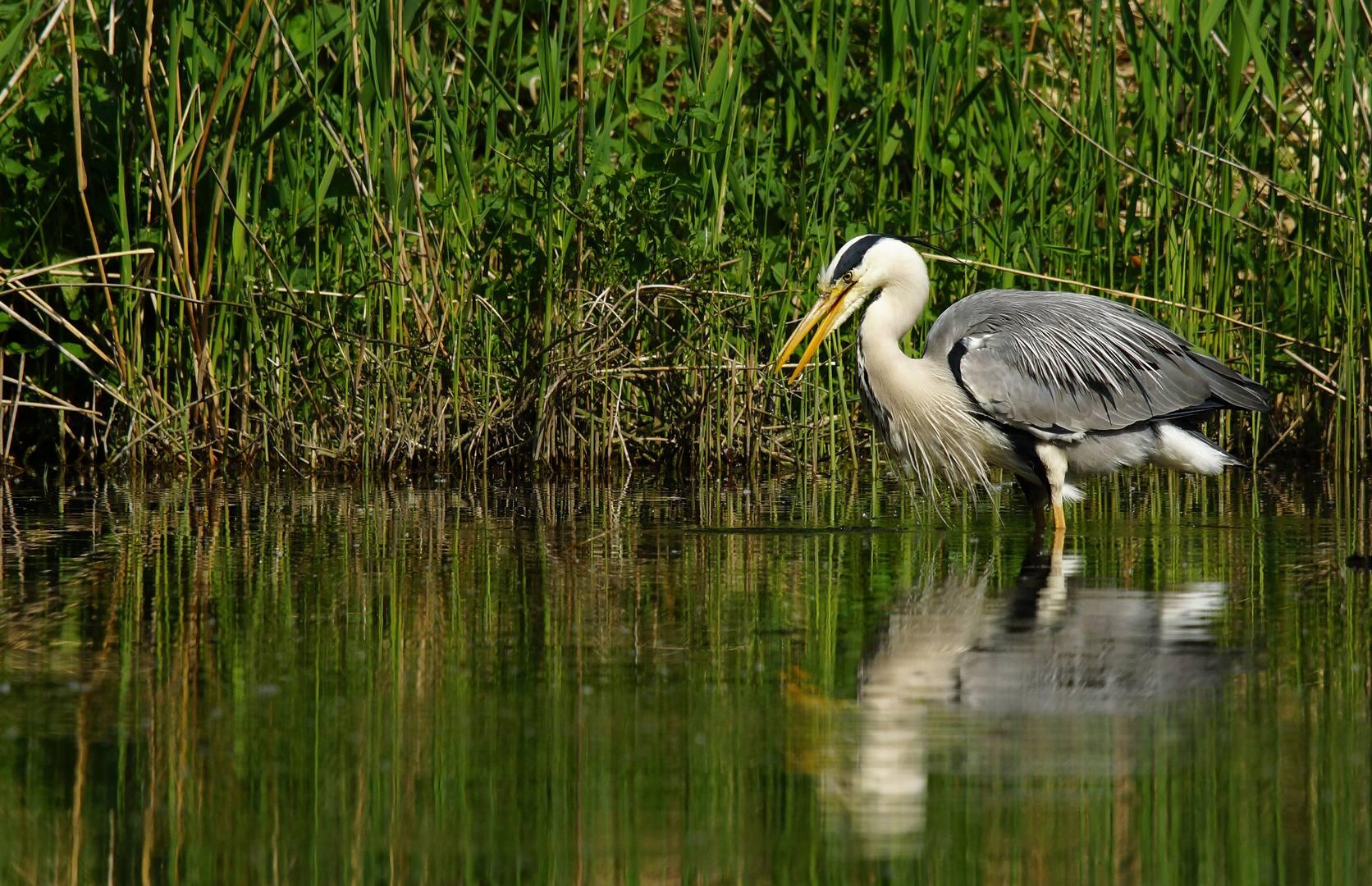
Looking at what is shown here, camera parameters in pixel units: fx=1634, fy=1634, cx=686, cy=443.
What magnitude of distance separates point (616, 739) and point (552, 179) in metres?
4.57

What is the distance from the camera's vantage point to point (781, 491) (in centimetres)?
763

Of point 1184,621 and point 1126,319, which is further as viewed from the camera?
point 1126,319

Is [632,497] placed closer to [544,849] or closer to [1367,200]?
[1367,200]

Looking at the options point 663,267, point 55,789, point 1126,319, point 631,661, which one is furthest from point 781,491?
point 55,789

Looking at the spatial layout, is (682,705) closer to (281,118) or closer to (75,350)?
(281,118)

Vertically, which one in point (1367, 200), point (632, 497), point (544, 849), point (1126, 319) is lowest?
point (544, 849)

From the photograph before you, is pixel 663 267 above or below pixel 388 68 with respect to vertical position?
below

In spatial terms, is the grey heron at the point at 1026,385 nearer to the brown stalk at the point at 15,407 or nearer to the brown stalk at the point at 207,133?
the brown stalk at the point at 207,133

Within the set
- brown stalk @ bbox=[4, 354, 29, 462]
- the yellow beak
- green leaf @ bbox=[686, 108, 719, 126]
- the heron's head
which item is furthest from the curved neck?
brown stalk @ bbox=[4, 354, 29, 462]

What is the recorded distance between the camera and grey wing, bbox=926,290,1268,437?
257 inches

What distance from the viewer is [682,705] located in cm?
357

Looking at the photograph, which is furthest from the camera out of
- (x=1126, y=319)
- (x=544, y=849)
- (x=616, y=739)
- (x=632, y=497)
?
(x=632, y=497)

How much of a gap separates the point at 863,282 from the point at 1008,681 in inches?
125

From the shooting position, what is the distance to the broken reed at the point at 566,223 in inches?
297
